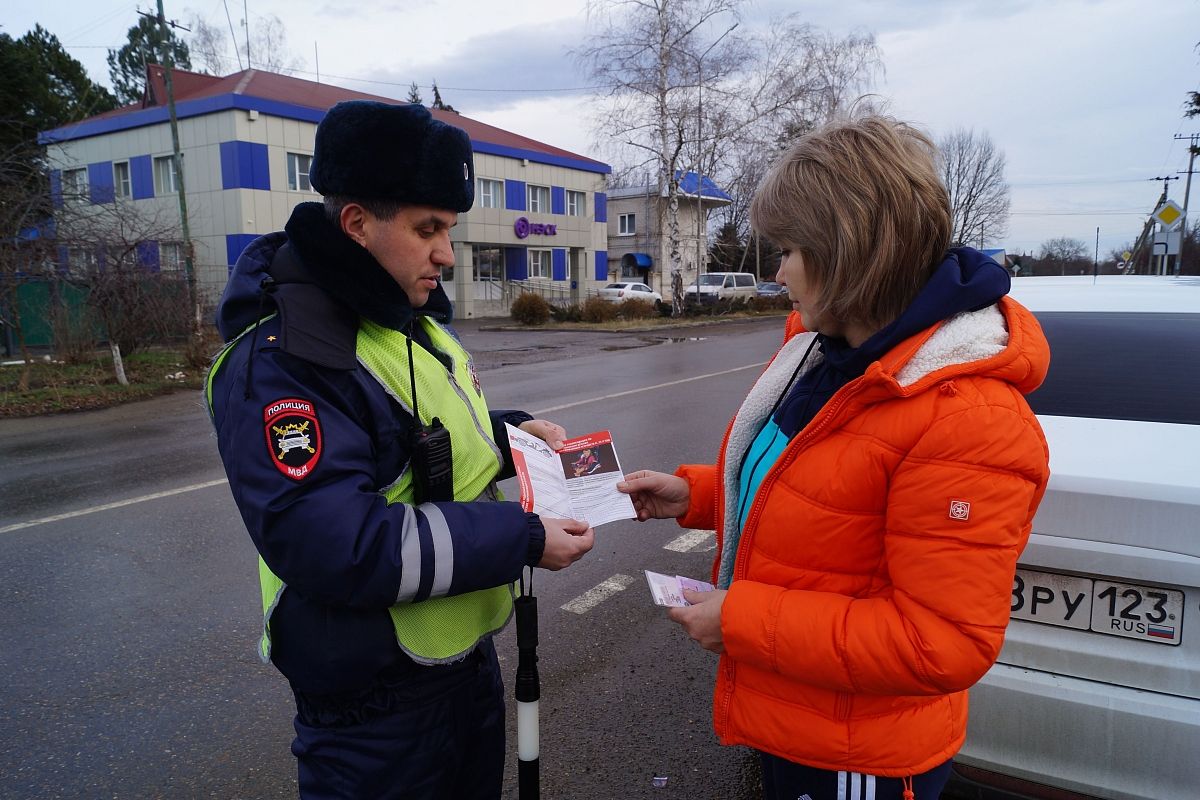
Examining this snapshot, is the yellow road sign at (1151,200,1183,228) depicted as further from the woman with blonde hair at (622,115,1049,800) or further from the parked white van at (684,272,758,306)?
the woman with blonde hair at (622,115,1049,800)

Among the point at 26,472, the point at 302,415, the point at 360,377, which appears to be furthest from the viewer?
the point at 26,472

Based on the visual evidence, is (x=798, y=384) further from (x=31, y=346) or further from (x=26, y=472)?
(x=31, y=346)

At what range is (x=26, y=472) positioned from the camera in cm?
727

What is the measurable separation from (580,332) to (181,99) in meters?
18.1

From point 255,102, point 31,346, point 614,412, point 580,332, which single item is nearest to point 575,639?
point 614,412

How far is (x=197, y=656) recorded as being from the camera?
3734mm

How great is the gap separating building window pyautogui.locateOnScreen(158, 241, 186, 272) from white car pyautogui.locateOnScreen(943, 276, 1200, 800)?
14883 millimetres

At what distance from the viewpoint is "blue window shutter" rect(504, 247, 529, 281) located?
3847 cm

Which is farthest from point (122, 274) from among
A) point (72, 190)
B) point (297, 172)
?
point (297, 172)

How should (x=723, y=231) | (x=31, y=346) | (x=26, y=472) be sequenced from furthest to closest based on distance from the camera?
(x=723, y=231)
(x=31, y=346)
(x=26, y=472)

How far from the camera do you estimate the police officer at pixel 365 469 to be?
145cm

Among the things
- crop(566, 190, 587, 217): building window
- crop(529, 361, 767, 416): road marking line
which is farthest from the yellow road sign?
crop(566, 190, 587, 217): building window

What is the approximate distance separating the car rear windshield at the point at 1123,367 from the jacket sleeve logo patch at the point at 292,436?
7.67 ft

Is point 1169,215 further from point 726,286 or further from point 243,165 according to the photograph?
point 243,165
